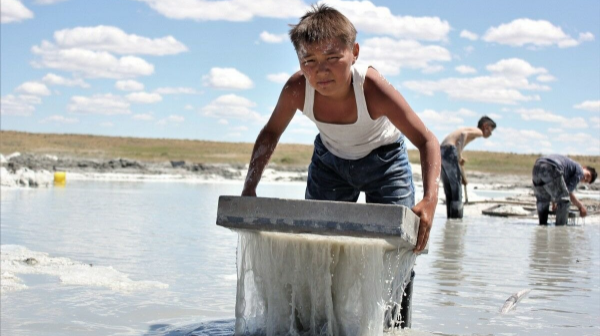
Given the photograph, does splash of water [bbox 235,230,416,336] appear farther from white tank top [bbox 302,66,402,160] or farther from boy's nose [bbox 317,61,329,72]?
boy's nose [bbox 317,61,329,72]

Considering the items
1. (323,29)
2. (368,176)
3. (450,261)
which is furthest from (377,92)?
(450,261)

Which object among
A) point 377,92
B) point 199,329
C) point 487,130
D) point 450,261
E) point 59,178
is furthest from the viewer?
point 59,178

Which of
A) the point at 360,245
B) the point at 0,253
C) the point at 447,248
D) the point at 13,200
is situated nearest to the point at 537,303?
the point at 360,245

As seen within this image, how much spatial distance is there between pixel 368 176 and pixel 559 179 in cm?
799

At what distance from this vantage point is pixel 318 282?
155 inches

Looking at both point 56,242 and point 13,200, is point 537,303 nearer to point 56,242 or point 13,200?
point 56,242

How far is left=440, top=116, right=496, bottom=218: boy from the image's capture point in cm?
1212

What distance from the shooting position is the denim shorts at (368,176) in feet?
14.1

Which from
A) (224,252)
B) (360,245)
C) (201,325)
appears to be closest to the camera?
(360,245)

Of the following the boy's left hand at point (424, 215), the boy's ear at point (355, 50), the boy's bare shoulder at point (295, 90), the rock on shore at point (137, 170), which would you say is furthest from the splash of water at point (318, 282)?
the rock on shore at point (137, 170)

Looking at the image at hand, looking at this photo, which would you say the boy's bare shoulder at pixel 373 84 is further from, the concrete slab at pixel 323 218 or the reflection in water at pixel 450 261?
the reflection in water at pixel 450 261

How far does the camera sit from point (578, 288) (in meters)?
6.12

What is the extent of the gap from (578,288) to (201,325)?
3.14 m

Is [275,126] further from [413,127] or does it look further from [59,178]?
[59,178]
